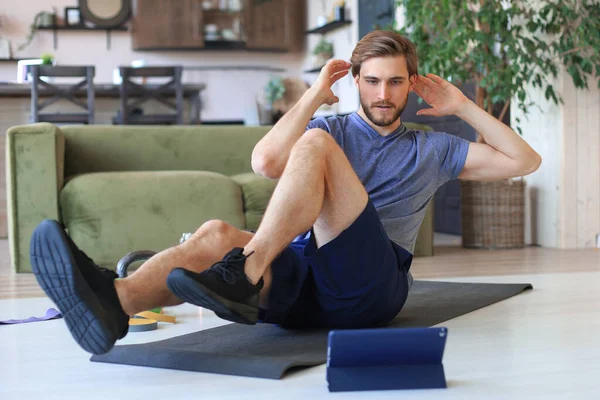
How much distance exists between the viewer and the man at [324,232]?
61.4 inches

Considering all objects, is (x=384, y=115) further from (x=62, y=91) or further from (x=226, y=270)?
(x=62, y=91)

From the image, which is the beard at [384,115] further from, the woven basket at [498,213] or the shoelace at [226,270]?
the woven basket at [498,213]

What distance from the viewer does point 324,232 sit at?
1.82m

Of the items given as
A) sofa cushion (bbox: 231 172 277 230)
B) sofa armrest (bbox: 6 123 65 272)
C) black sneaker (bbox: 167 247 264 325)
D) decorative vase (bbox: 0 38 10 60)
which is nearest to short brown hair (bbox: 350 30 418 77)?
black sneaker (bbox: 167 247 264 325)

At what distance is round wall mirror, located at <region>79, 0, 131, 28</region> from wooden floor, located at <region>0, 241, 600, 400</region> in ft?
19.3

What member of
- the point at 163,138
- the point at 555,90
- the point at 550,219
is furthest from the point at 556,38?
the point at 163,138

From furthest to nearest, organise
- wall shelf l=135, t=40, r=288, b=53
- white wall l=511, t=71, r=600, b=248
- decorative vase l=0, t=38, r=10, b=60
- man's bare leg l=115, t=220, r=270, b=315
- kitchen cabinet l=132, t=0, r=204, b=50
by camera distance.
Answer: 1. wall shelf l=135, t=40, r=288, b=53
2. kitchen cabinet l=132, t=0, r=204, b=50
3. decorative vase l=0, t=38, r=10, b=60
4. white wall l=511, t=71, r=600, b=248
5. man's bare leg l=115, t=220, r=270, b=315

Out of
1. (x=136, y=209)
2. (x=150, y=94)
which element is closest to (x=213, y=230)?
(x=136, y=209)

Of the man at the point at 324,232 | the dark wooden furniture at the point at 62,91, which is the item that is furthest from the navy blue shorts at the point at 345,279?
the dark wooden furniture at the point at 62,91

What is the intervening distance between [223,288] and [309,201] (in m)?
0.27

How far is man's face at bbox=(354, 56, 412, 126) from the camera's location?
2039 mm

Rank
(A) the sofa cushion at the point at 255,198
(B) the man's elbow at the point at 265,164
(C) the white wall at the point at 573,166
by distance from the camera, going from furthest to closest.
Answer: (C) the white wall at the point at 573,166 < (A) the sofa cushion at the point at 255,198 < (B) the man's elbow at the point at 265,164

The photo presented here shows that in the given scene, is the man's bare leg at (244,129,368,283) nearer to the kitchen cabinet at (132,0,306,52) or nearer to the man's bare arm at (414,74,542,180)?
the man's bare arm at (414,74,542,180)

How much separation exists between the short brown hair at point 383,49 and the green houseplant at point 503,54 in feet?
8.09
